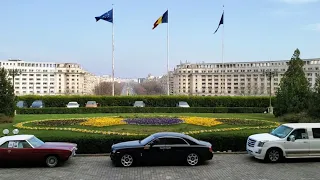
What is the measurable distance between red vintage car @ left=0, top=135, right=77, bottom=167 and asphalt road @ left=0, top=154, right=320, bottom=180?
37 centimetres

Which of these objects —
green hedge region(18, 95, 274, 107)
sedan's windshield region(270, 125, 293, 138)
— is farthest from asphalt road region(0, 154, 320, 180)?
green hedge region(18, 95, 274, 107)

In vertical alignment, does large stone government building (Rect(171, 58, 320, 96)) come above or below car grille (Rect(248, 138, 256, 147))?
above

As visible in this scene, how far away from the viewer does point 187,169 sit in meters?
13.3

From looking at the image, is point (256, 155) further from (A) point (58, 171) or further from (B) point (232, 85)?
(B) point (232, 85)

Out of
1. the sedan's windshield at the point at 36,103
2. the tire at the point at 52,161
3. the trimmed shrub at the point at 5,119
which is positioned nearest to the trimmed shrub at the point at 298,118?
the tire at the point at 52,161

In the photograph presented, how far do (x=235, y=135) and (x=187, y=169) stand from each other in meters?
4.86

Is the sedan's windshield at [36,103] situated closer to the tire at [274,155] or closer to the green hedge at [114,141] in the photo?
the green hedge at [114,141]

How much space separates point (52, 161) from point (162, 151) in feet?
15.0

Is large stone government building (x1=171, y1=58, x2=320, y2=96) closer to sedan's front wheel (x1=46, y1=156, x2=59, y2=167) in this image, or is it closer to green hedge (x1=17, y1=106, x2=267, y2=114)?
green hedge (x1=17, y1=106, x2=267, y2=114)

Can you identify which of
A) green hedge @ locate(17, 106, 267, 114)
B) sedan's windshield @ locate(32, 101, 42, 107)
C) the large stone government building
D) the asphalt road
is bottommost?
the asphalt road

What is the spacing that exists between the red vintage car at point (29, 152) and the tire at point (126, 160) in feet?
7.04

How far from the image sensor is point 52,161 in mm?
13742

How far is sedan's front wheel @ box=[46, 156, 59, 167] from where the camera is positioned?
13.7m

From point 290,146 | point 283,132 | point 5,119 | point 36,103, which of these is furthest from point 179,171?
point 36,103
